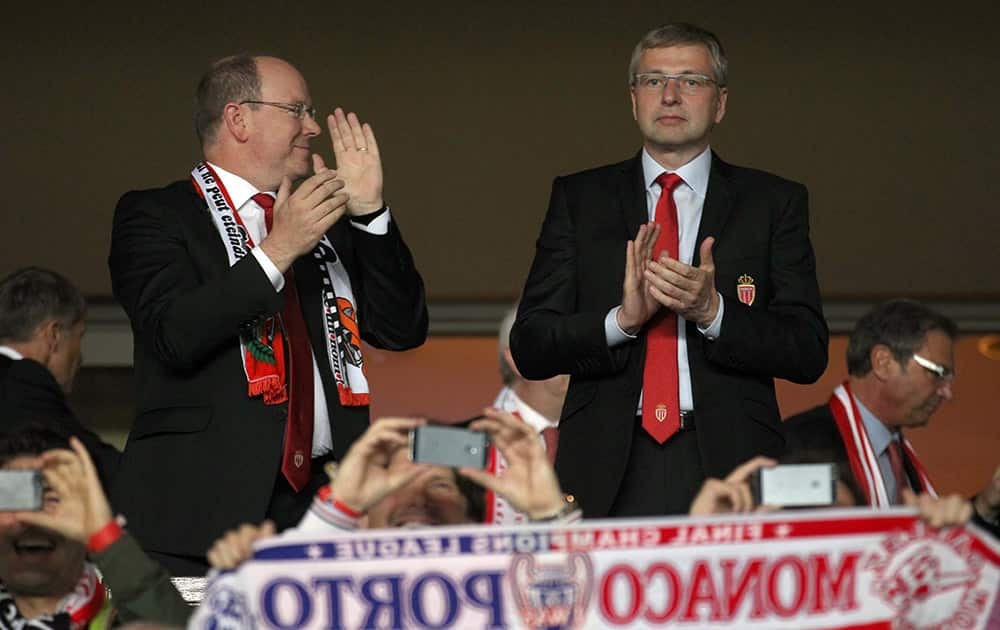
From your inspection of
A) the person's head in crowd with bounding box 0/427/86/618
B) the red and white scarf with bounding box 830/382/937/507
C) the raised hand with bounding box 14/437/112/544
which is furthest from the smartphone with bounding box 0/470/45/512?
the red and white scarf with bounding box 830/382/937/507

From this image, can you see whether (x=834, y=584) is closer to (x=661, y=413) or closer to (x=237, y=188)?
(x=661, y=413)

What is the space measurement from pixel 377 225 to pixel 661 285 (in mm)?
774

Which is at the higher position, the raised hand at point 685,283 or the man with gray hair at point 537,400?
the raised hand at point 685,283

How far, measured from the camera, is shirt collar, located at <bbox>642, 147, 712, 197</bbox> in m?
4.45

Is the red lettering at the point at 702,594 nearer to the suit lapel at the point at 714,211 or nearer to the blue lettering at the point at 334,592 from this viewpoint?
the blue lettering at the point at 334,592

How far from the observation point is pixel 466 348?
7758 mm

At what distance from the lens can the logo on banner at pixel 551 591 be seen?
3115 millimetres

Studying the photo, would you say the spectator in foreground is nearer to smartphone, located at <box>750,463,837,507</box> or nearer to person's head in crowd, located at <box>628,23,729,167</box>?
smartphone, located at <box>750,463,837,507</box>

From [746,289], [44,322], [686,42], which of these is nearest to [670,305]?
[746,289]

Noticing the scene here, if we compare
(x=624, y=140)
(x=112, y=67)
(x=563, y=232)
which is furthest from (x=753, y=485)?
(x=112, y=67)

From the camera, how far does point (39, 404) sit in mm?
4902

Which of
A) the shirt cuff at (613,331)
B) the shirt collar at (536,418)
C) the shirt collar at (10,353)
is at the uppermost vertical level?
the shirt cuff at (613,331)

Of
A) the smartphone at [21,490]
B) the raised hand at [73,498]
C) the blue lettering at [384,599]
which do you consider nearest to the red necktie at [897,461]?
the blue lettering at [384,599]

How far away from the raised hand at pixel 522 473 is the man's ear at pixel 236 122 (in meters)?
1.40
